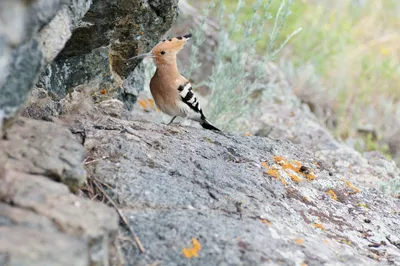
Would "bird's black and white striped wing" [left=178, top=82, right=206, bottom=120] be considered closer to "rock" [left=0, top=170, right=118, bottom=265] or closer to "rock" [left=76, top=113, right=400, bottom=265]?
"rock" [left=76, top=113, right=400, bottom=265]

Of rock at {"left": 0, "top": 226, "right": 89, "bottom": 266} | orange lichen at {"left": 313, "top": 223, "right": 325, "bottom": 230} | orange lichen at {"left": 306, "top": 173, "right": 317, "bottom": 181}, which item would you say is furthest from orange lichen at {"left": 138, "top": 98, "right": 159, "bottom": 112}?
rock at {"left": 0, "top": 226, "right": 89, "bottom": 266}

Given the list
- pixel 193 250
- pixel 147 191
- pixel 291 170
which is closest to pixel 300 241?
pixel 193 250

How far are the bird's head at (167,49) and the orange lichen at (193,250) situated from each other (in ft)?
7.02

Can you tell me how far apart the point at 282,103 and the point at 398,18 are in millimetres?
4610

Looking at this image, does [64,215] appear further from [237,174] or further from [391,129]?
[391,129]

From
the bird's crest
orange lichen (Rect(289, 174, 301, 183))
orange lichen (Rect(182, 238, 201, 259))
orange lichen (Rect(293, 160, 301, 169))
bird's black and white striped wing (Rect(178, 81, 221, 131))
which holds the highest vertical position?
the bird's crest

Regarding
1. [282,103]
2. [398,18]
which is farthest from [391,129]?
[398,18]

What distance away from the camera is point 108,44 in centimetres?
390

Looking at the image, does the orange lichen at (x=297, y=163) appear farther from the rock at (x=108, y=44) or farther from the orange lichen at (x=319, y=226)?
the rock at (x=108, y=44)

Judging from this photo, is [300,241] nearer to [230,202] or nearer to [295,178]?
[230,202]

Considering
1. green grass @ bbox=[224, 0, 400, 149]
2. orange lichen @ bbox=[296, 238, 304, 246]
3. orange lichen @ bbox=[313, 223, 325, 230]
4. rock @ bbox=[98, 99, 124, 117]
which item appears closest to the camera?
orange lichen @ bbox=[296, 238, 304, 246]

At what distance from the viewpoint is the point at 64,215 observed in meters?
2.05

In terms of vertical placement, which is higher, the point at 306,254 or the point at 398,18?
the point at 398,18

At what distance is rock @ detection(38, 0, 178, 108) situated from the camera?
355cm
